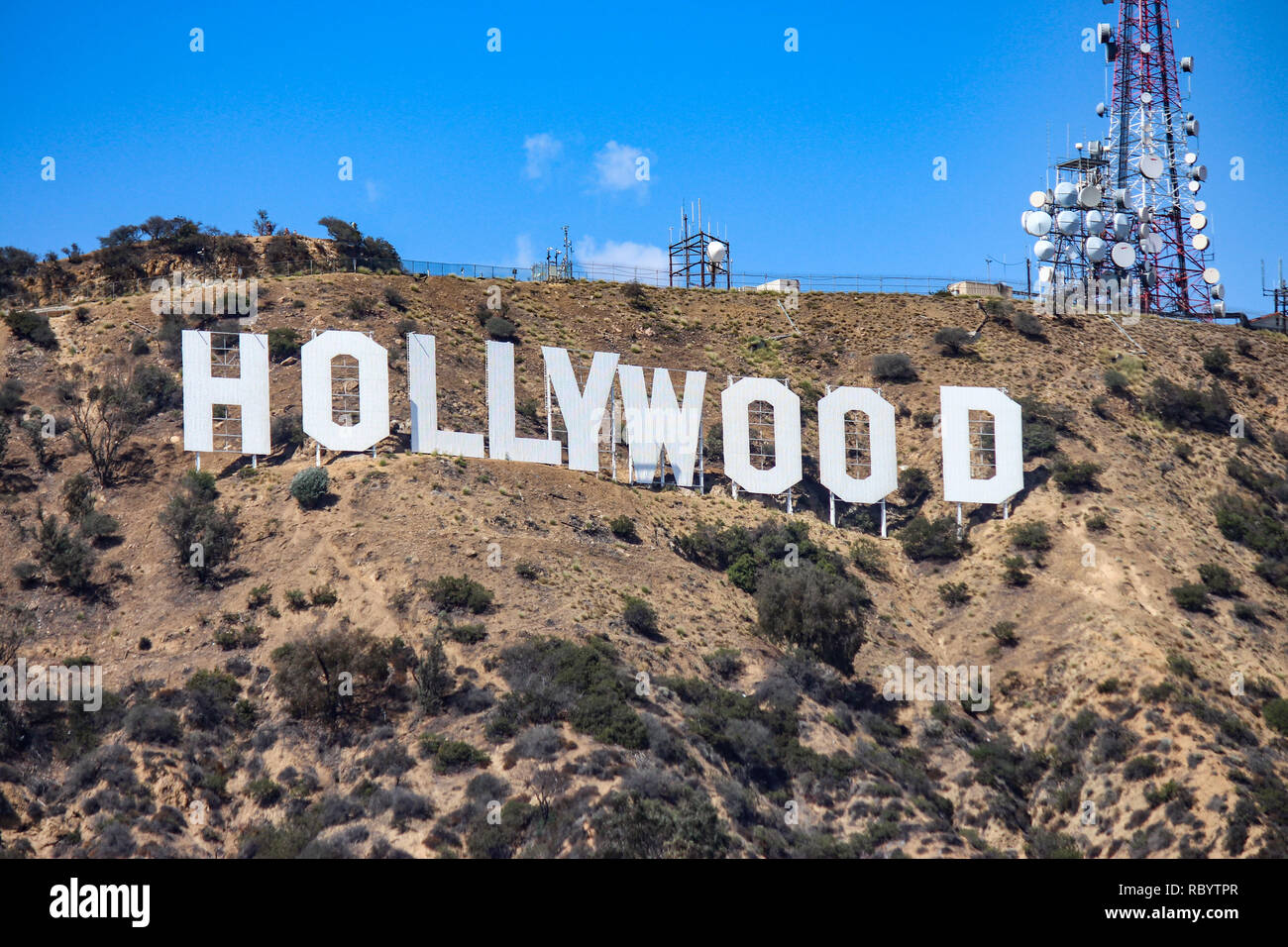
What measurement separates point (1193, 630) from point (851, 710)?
13.0 meters

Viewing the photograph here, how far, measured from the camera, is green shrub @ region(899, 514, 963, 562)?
51.7 metres

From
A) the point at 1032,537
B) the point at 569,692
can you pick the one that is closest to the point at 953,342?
the point at 1032,537

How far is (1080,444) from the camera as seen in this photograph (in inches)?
2215

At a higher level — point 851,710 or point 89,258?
point 89,258

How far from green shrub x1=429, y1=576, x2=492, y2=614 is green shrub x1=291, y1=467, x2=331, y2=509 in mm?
6401

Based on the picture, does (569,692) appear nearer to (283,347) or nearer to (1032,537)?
(1032,537)

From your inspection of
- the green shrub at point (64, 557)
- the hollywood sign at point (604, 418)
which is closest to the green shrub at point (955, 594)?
the hollywood sign at point (604, 418)

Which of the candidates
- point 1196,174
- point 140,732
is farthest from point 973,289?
point 140,732

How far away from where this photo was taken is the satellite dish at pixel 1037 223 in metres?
67.5

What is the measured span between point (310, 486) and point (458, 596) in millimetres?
7711

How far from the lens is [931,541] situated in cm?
5216

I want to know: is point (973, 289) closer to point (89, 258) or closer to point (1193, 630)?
point (1193, 630)

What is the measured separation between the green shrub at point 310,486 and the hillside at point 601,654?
1.24ft

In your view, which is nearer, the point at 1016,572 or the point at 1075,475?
the point at 1016,572
